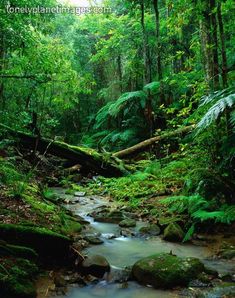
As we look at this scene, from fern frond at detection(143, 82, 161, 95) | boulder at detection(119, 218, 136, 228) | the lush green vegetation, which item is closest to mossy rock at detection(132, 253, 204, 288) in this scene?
the lush green vegetation

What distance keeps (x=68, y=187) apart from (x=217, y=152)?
16.6 feet

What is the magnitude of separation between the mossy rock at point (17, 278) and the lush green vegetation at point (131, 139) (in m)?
0.01

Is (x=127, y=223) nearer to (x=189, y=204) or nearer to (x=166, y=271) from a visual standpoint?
(x=189, y=204)

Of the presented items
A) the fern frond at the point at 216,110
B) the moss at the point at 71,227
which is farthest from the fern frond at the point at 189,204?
the moss at the point at 71,227

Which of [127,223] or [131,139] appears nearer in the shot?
[127,223]

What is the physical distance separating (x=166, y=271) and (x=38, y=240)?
163 cm

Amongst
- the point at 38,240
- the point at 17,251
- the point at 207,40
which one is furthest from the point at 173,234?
the point at 207,40

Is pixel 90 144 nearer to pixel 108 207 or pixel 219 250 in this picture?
pixel 108 207

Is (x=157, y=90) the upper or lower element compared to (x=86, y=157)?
upper

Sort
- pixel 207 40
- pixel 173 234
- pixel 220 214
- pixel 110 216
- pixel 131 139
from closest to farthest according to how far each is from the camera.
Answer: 1. pixel 220 214
2. pixel 173 234
3. pixel 110 216
4. pixel 207 40
5. pixel 131 139

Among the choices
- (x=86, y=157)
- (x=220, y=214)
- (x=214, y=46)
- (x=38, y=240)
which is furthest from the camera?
(x=86, y=157)

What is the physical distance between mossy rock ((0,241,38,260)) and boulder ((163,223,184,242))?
2166mm

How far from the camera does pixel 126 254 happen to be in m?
4.85

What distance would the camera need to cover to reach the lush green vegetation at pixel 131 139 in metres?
5.11
